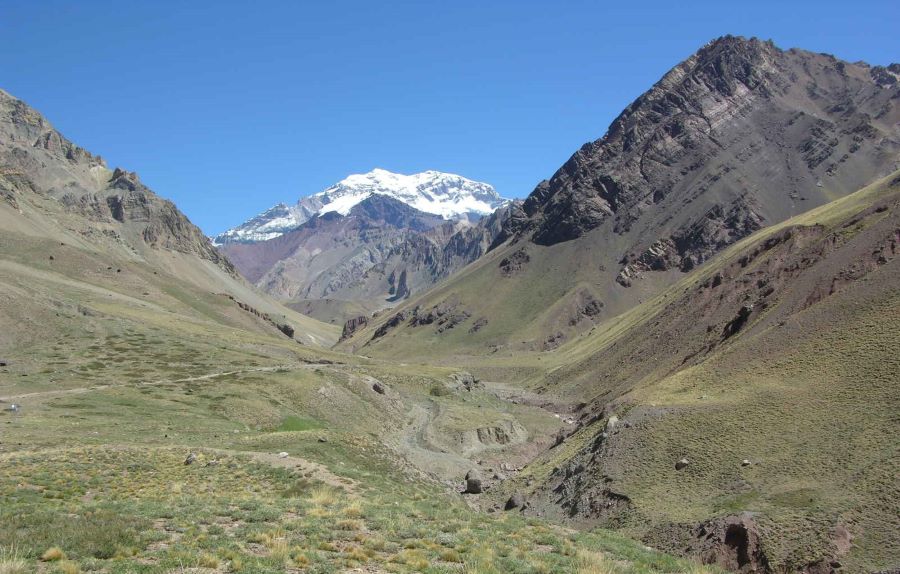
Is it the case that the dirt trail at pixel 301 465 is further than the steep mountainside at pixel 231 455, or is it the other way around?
the dirt trail at pixel 301 465

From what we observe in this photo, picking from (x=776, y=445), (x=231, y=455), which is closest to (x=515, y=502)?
(x=776, y=445)

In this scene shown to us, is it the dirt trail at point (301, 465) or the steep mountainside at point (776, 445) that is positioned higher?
the steep mountainside at point (776, 445)

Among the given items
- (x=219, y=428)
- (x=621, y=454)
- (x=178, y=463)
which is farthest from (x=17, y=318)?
(x=621, y=454)

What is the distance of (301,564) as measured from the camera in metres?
18.5

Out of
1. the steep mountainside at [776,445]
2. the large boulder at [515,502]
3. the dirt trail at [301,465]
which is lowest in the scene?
the large boulder at [515,502]

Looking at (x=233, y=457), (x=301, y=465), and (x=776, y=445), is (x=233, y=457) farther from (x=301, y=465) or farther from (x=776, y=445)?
(x=776, y=445)

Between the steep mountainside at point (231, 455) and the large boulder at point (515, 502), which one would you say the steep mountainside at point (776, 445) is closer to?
the large boulder at point (515, 502)

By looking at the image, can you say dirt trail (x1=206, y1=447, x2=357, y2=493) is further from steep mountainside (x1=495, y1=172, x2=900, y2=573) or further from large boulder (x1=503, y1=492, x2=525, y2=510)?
steep mountainside (x1=495, y1=172, x2=900, y2=573)

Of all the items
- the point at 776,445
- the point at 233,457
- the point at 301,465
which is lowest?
the point at 233,457

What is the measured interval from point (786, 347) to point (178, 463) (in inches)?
1831

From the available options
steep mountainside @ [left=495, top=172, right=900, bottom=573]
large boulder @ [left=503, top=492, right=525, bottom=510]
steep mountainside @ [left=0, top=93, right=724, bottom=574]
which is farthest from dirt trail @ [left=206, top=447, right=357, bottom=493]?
steep mountainside @ [left=495, top=172, right=900, bottom=573]

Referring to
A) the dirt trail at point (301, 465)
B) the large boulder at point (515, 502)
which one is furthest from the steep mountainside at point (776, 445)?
the dirt trail at point (301, 465)

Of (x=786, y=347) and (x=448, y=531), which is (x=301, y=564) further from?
(x=786, y=347)

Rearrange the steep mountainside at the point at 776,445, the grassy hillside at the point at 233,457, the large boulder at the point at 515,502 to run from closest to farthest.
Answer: the grassy hillside at the point at 233,457 → the steep mountainside at the point at 776,445 → the large boulder at the point at 515,502
